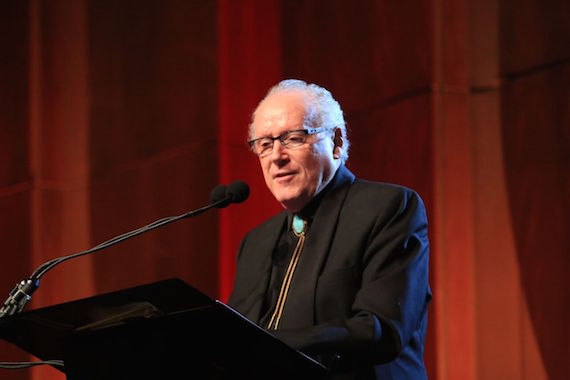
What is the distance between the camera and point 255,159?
461 centimetres

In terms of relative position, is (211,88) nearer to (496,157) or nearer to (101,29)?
(101,29)

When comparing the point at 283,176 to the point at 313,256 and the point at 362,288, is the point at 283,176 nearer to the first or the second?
the point at 313,256

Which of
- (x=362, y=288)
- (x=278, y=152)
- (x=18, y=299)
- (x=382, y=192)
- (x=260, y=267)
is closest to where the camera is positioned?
(x=18, y=299)

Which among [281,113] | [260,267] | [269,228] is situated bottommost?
[260,267]

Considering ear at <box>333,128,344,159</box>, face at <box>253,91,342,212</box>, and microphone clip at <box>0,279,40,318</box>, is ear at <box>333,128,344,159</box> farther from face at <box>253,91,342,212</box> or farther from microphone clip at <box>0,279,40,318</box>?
microphone clip at <box>0,279,40,318</box>

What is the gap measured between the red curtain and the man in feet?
3.46

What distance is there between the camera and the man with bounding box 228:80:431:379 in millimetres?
2197

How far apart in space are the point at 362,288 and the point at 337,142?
0.65 meters

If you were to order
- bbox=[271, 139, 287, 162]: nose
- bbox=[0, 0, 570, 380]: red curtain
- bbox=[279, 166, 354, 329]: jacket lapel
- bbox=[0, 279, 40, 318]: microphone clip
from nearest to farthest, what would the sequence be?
bbox=[0, 279, 40, 318]: microphone clip → bbox=[279, 166, 354, 329]: jacket lapel → bbox=[271, 139, 287, 162]: nose → bbox=[0, 0, 570, 380]: red curtain

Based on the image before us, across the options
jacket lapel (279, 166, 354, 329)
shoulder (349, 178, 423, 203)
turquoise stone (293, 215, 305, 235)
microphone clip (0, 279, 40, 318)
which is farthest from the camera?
turquoise stone (293, 215, 305, 235)

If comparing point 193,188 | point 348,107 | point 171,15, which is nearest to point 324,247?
point 348,107

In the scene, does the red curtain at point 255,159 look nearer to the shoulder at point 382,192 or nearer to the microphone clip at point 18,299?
the shoulder at point 382,192

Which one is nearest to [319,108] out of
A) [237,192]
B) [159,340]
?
[237,192]

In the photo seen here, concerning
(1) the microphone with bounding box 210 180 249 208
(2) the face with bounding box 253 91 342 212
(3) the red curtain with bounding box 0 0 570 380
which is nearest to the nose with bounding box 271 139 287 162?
(2) the face with bounding box 253 91 342 212
